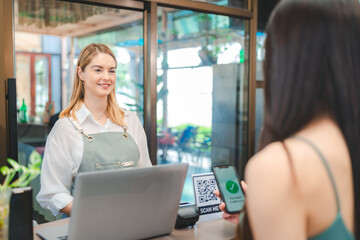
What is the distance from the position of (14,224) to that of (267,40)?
0.97 m

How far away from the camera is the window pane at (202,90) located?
362 cm

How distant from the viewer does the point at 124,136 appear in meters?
2.30

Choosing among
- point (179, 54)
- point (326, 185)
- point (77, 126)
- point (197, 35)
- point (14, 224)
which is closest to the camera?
point (326, 185)

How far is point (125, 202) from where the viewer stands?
128 cm

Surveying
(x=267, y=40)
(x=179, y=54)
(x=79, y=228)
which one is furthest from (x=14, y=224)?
(x=179, y=54)

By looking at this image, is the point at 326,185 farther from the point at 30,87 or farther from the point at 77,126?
the point at 30,87

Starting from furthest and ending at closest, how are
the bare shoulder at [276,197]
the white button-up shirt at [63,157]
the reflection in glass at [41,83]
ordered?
the reflection in glass at [41,83] → the white button-up shirt at [63,157] → the bare shoulder at [276,197]

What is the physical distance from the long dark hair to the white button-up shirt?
4.68ft

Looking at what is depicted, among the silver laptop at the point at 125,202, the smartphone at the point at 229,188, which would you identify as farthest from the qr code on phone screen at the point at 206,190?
the silver laptop at the point at 125,202

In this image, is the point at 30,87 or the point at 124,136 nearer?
the point at 124,136

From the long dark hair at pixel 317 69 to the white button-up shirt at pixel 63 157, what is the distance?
1.43 m

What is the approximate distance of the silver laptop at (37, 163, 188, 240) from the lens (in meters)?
1.20

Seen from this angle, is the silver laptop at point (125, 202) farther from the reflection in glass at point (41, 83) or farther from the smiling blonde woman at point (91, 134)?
the reflection in glass at point (41, 83)

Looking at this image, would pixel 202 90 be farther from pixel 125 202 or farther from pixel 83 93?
pixel 125 202
